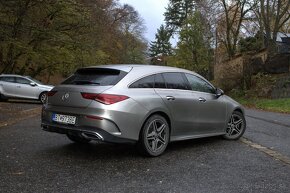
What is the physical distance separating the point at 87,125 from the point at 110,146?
174 cm

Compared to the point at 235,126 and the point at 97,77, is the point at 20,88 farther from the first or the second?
Result: the point at 97,77

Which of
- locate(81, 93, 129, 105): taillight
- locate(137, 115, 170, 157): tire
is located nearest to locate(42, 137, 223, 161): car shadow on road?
locate(137, 115, 170, 157): tire

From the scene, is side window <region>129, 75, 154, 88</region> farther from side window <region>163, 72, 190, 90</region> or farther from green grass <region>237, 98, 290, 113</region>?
green grass <region>237, 98, 290, 113</region>

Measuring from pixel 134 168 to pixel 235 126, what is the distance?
3877 millimetres

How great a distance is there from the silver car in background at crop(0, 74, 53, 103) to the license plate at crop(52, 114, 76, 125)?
52.7 ft

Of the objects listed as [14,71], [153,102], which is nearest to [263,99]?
[14,71]

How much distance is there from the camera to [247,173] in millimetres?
6457

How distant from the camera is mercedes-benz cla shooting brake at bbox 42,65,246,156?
6852 millimetres

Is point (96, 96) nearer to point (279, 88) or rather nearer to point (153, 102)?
point (153, 102)

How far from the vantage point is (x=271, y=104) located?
88.4 ft

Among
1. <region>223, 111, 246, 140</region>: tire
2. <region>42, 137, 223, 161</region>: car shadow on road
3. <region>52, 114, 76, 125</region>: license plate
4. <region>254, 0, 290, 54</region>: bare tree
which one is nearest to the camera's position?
<region>52, 114, 76, 125</region>: license plate

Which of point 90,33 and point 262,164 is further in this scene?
point 90,33

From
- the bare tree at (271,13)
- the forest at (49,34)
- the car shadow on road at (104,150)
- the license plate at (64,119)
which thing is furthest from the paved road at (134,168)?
the bare tree at (271,13)

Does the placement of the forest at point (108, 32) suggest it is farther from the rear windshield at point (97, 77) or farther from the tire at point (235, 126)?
the tire at point (235, 126)
